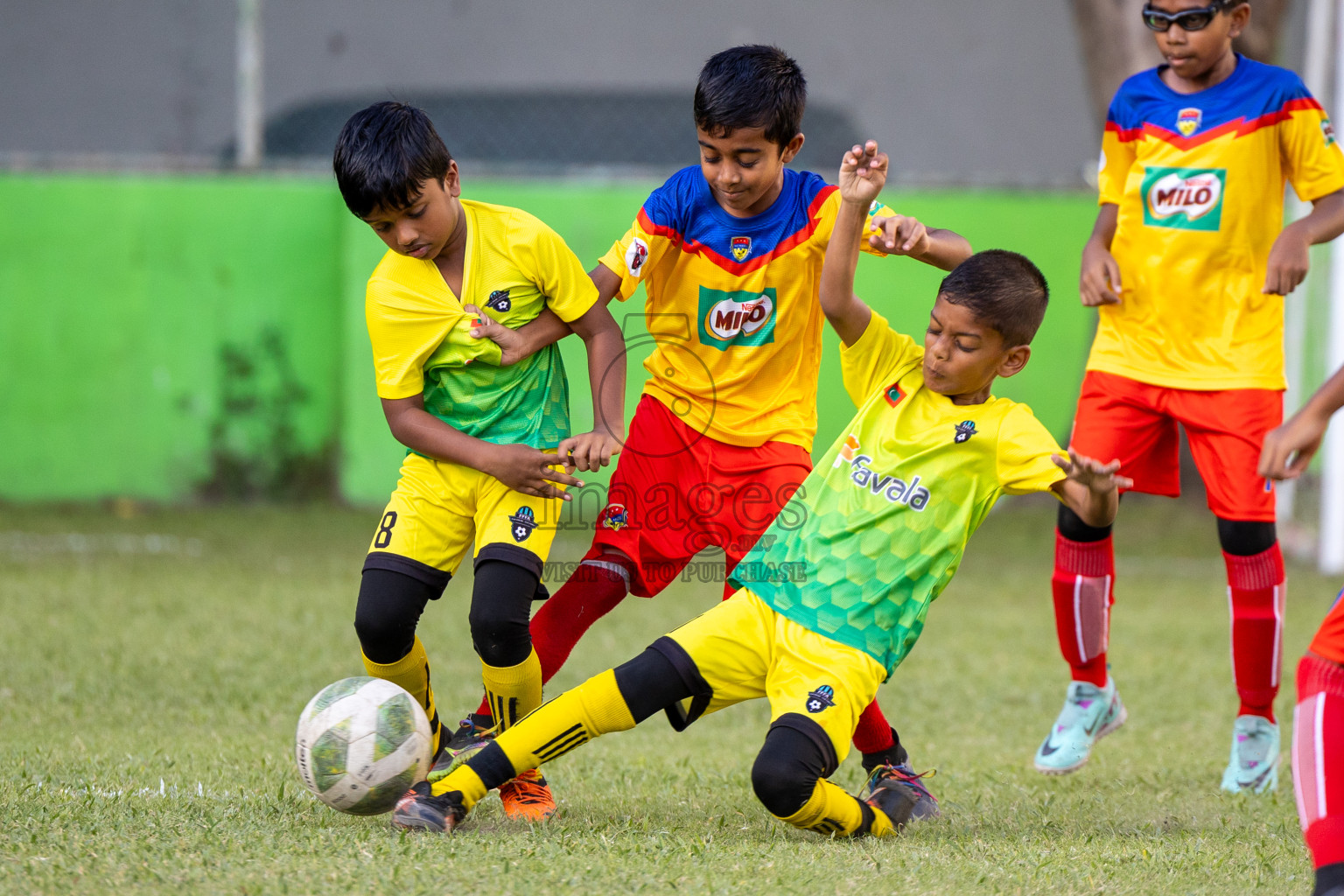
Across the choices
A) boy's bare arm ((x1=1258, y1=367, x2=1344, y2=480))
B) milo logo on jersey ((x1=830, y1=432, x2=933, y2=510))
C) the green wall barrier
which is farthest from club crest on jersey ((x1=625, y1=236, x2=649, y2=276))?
the green wall barrier

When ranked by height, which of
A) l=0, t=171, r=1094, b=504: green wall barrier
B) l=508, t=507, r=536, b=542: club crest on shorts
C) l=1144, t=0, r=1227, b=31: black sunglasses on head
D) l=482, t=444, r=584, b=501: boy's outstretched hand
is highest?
l=1144, t=0, r=1227, b=31: black sunglasses on head

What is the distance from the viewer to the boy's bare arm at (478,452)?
10.8ft

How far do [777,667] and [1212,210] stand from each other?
184 cm

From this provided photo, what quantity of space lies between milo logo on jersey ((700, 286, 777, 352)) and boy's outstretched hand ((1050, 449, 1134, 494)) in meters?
0.93

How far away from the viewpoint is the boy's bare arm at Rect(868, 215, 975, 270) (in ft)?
10.4

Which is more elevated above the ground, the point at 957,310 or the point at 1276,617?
the point at 957,310

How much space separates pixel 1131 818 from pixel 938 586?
90 cm

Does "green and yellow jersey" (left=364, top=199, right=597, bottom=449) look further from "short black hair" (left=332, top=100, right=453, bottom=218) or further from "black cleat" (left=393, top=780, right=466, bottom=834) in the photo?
"black cleat" (left=393, top=780, right=466, bottom=834)

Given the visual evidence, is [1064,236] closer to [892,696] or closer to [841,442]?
[892,696]

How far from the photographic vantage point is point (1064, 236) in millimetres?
9133

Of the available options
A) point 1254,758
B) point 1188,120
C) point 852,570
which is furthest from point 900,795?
point 1188,120

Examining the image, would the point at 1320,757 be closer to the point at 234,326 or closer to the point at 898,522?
the point at 898,522

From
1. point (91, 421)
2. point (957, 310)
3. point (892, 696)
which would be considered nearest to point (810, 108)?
point (91, 421)

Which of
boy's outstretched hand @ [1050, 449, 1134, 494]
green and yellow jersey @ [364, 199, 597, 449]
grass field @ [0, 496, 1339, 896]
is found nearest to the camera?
grass field @ [0, 496, 1339, 896]
